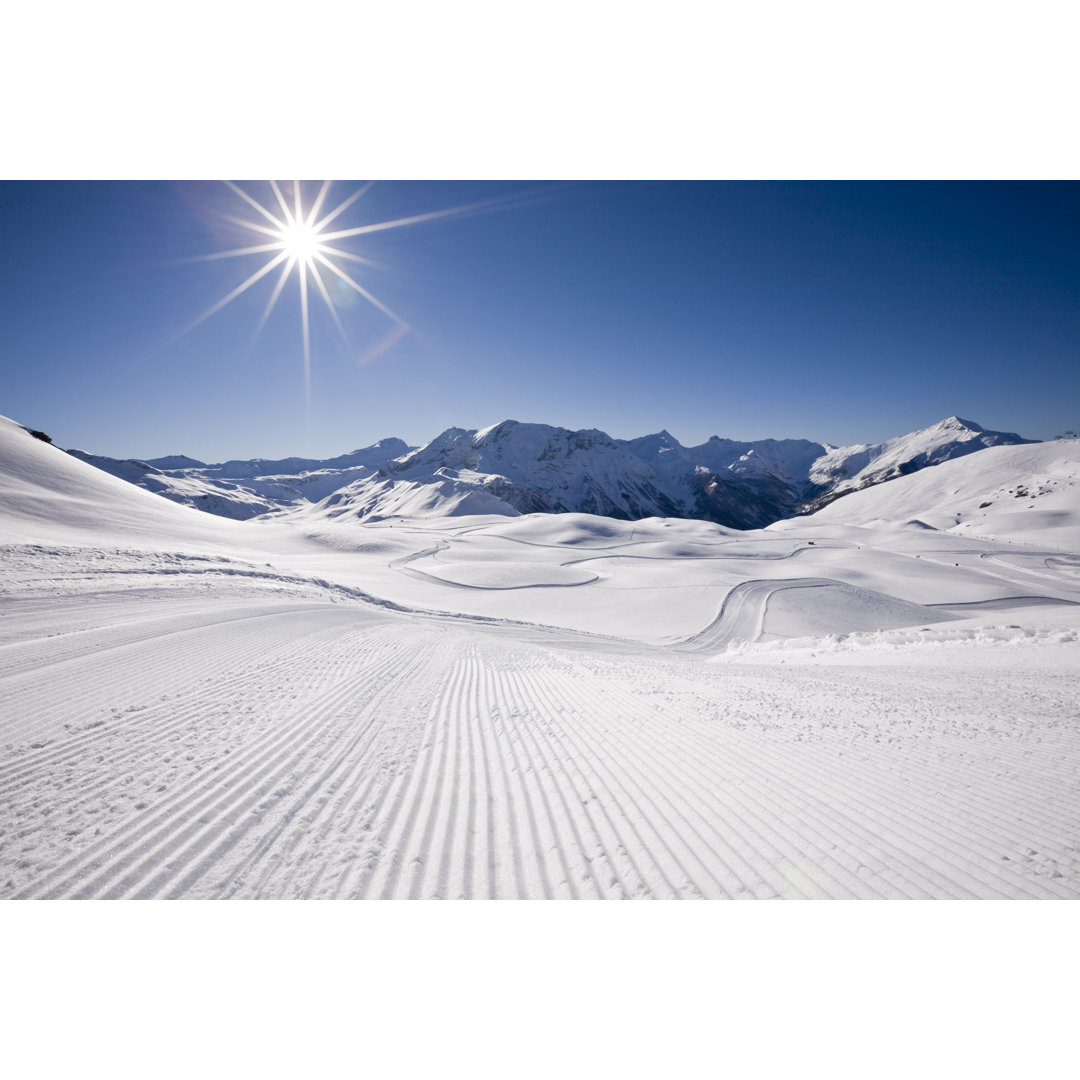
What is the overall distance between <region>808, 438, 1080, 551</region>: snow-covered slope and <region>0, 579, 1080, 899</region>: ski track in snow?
228 ft

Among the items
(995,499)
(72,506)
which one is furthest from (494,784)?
(995,499)

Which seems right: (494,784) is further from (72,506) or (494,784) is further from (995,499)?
(995,499)

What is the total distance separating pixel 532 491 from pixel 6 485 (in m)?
173

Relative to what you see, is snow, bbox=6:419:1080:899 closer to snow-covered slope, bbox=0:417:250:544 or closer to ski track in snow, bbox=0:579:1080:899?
ski track in snow, bbox=0:579:1080:899

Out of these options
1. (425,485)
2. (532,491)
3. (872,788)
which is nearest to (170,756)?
(872,788)

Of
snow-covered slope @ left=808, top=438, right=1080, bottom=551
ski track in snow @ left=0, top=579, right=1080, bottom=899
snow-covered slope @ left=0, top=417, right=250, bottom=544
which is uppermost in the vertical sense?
snow-covered slope @ left=808, top=438, right=1080, bottom=551

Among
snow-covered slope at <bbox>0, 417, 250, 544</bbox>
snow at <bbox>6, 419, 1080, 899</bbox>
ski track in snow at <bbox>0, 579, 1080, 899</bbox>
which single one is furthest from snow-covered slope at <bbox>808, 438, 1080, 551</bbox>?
snow-covered slope at <bbox>0, 417, 250, 544</bbox>

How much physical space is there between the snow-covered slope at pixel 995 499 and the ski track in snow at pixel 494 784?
69.4 metres

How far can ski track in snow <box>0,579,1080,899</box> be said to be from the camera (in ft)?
9.11

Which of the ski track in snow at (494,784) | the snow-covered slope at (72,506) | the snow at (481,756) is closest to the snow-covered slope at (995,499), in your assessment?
the snow at (481,756)

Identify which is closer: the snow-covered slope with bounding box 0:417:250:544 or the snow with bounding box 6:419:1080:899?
the snow with bounding box 6:419:1080:899

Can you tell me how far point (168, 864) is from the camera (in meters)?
2.71

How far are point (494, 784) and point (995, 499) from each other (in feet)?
365

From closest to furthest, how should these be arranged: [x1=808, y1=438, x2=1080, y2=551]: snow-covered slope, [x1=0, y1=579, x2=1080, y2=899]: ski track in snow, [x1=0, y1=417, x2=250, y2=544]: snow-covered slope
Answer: [x1=0, y1=579, x2=1080, y2=899]: ski track in snow
[x1=0, y1=417, x2=250, y2=544]: snow-covered slope
[x1=808, y1=438, x2=1080, y2=551]: snow-covered slope
